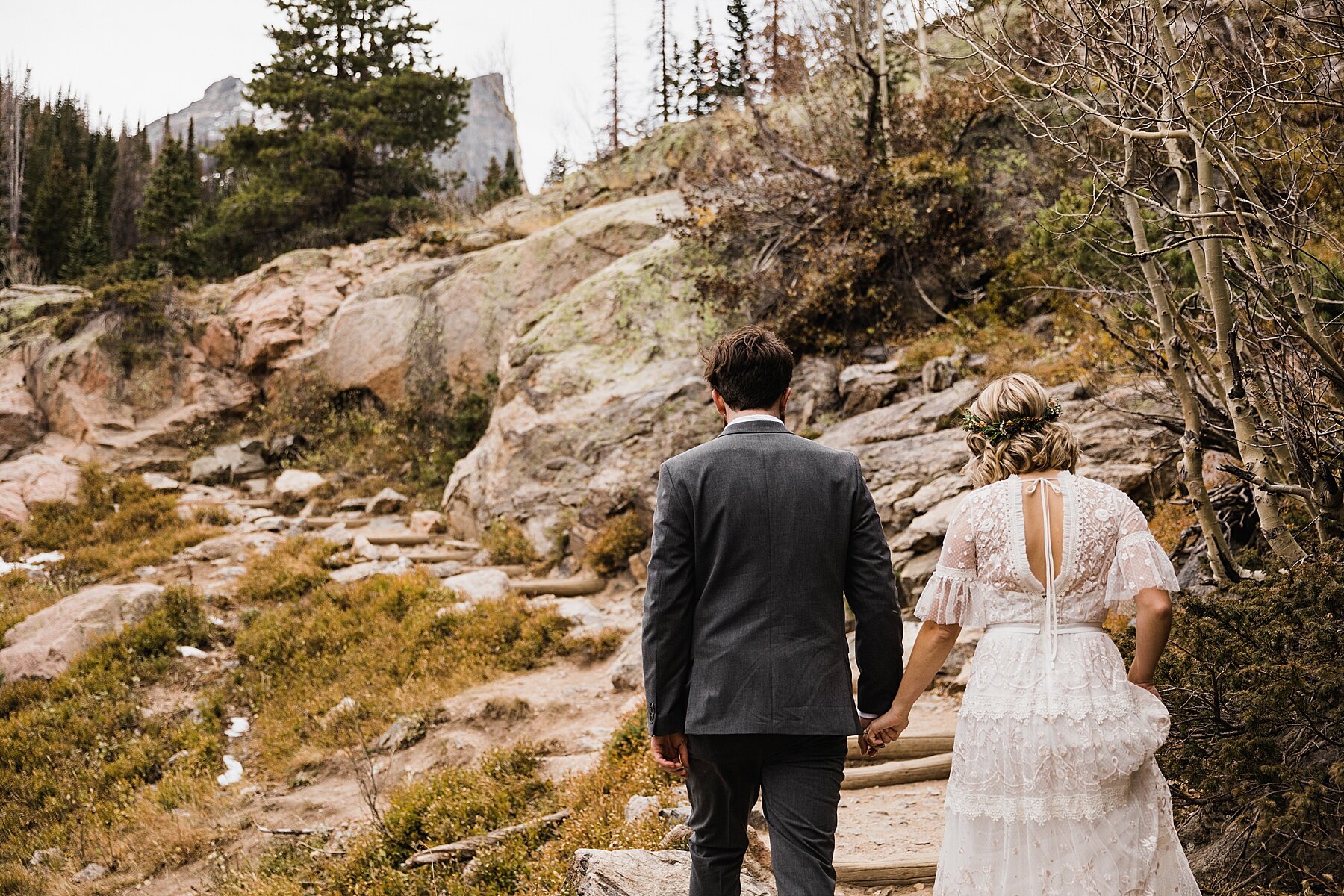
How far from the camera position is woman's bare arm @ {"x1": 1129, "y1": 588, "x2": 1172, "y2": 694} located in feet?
8.17

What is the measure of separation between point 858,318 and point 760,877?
8.26 metres

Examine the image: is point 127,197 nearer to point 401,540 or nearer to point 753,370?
point 401,540

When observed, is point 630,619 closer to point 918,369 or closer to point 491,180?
point 918,369

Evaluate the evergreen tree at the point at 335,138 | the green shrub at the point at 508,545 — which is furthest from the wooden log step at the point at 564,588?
the evergreen tree at the point at 335,138

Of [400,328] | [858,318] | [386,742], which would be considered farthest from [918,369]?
[400,328]

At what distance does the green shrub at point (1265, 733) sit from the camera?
2951 mm

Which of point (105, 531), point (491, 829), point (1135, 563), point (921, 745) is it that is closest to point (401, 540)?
point (105, 531)

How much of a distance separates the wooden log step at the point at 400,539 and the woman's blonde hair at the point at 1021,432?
11.2m

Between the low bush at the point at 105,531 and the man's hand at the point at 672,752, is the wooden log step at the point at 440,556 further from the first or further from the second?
the man's hand at the point at 672,752

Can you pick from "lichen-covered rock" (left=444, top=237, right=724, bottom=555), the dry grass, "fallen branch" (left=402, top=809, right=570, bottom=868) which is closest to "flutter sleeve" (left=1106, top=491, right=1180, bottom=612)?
"fallen branch" (left=402, top=809, right=570, bottom=868)

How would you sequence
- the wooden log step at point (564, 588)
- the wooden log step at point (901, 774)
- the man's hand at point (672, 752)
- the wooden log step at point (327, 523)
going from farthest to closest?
the wooden log step at point (327, 523)
the wooden log step at point (564, 588)
the wooden log step at point (901, 774)
the man's hand at point (672, 752)

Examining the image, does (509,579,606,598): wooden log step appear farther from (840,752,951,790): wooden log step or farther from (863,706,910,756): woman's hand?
(863,706,910,756): woman's hand

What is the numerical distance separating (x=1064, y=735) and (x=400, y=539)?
11487mm

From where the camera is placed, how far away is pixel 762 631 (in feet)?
8.18
